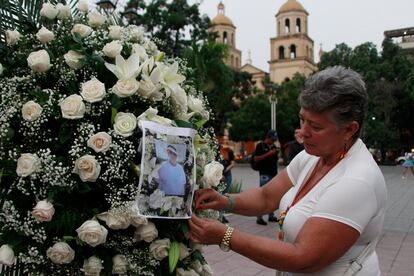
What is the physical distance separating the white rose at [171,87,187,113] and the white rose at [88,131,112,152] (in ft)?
1.21

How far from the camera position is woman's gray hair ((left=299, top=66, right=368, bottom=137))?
5.98ft

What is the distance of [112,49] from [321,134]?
3.15 ft

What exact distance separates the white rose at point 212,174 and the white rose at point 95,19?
0.81 metres

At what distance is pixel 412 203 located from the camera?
11812 millimetres

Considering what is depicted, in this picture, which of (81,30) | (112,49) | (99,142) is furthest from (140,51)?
(99,142)

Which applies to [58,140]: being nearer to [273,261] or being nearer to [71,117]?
[71,117]

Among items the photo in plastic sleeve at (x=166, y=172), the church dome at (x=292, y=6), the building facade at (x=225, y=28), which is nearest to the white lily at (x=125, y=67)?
the photo in plastic sleeve at (x=166, y=172)

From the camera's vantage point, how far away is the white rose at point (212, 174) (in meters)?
1.90

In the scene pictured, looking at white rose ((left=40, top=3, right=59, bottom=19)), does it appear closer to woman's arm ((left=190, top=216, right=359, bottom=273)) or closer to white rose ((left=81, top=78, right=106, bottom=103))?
white rose ((left=81, top=78, right=106, bottom=103))

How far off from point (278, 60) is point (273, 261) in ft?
203

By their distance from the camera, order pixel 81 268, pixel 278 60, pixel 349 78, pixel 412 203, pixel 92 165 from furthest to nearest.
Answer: pixel 278 60 → pixel 412 203 → pixel 349 78 → pixel 81 268 → pixel 92 165

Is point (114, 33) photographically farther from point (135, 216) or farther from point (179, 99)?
point (135, 216)

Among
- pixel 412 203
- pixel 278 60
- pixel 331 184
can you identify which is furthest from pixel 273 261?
pixel 278 60

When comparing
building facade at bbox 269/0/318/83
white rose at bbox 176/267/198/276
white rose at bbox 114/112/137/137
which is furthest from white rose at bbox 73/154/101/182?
building facade at bbox 269/0/318/83
